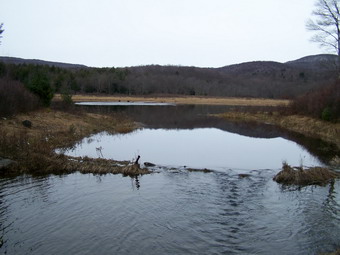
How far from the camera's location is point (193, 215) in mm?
11148

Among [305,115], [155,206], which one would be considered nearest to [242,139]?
[305,115]

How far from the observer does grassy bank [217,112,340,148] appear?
2905 cm

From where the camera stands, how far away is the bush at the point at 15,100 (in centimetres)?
2569

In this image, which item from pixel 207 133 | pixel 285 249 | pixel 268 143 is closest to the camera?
pixel 285 249

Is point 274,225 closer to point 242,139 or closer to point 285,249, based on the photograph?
point 285,249

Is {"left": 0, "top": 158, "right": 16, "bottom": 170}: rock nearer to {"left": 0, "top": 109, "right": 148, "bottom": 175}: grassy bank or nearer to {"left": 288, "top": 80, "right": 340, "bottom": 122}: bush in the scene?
{"left": 0, "top": 109, "right": 148, "bottom": 175}: grassy bank

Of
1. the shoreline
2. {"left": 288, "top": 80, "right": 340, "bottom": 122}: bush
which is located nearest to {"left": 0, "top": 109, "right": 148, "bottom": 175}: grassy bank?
the shoreline

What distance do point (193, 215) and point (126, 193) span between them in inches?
140

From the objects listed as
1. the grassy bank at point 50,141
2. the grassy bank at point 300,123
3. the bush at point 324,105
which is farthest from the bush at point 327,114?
the grassy bank at point 50,141

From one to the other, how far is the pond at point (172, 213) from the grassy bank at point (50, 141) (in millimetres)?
1000

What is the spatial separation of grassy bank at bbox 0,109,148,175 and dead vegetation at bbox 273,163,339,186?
263 inches

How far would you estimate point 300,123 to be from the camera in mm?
36500

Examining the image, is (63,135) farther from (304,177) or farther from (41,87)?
(304,177)

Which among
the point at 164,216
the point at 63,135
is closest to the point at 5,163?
the point at 63,135
